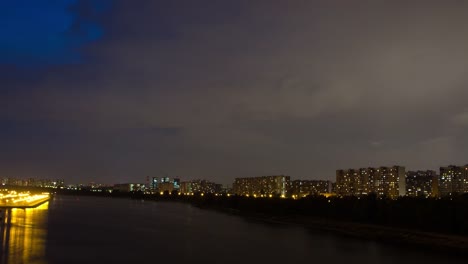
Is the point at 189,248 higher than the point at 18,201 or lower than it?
higher

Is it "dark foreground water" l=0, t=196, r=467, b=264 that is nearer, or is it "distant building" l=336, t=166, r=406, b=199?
"dark foreground water" l=0, t=196, r=467, b=264

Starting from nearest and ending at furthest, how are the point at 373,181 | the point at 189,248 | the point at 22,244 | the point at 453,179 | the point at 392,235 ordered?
the point at 22,244
the point at 189,248
the point at 392,235
the point at 453,179
the point at 373,181

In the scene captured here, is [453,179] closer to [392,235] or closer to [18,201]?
[392,235]

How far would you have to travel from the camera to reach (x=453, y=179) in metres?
103

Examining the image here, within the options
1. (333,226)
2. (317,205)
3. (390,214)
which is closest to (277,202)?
(317,205)

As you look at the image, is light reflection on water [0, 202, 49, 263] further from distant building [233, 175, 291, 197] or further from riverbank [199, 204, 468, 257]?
distant building [233, 175, 291, 197]

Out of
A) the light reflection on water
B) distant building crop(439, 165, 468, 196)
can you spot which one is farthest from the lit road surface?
distant building crop(439, 165, 468, 196)

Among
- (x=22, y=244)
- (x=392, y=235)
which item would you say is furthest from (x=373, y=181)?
(x=22, y=244)

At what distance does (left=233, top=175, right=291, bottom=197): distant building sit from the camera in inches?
6004

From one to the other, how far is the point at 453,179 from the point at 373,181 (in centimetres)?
1855

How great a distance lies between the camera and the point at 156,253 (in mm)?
30703

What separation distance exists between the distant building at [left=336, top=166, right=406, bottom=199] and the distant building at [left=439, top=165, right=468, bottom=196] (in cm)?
833

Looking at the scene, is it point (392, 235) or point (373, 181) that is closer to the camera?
point (392, 235)

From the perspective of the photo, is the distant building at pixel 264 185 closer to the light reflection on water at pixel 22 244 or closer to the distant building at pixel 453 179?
the distant building at pixel 453 179
